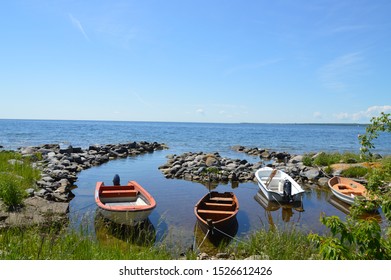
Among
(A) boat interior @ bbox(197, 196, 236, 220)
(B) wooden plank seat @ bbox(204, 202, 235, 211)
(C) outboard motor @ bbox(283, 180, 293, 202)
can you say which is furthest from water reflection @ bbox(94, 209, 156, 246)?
(C) outboard motor @ bbox(283, 180, 293, 202)

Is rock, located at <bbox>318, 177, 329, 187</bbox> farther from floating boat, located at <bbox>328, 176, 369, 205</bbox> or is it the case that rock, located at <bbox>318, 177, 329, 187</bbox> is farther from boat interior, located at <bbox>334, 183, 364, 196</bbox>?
boat interior, located at <bbox>334, 183, 364, 196</bbox>

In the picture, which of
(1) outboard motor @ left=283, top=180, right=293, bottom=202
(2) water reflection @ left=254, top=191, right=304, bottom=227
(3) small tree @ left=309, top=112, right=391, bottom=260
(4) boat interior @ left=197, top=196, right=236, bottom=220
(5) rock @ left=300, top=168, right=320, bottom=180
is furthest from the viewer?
(5) rock @ left=300, top=168, right=320, bottom=180

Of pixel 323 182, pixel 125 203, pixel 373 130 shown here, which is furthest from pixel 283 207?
pixel 373 130

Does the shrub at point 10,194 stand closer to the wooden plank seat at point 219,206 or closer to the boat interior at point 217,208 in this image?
the boat interior at point 217,208

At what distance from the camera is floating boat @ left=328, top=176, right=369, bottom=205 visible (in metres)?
13.6

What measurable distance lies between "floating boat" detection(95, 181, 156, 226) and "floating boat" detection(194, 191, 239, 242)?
5.58ft

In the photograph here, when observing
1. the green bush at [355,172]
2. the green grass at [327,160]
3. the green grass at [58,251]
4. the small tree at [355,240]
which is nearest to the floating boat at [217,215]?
the green grass at [58,251]

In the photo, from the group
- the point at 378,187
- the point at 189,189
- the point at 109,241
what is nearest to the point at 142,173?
the point at 189,189

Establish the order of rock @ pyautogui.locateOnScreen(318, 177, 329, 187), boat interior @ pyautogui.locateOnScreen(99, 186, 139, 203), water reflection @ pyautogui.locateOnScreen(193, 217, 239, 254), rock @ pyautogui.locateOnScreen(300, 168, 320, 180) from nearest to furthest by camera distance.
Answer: water reflection @ pyautogui.locateOnScreen(193, 217, 239, 254) → boat interior @ pyautogui.locateOnScreen(99, 186, 139, 203) → rock @ pyautogui.locateOnScreen(318, 177, 329, 187) → rock @ pyautogui.locateOnScreen(300, 168, 320, 180)

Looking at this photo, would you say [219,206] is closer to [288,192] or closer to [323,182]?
[288,192]

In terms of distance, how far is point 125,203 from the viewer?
11.2 m

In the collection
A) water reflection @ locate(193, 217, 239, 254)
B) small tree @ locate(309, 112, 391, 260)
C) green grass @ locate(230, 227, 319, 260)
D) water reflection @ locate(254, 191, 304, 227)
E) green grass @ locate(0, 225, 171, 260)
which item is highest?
small tree @ locate(309, 112, 391, 260)

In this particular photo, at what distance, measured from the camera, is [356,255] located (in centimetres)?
353

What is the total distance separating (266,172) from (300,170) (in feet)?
14.2
